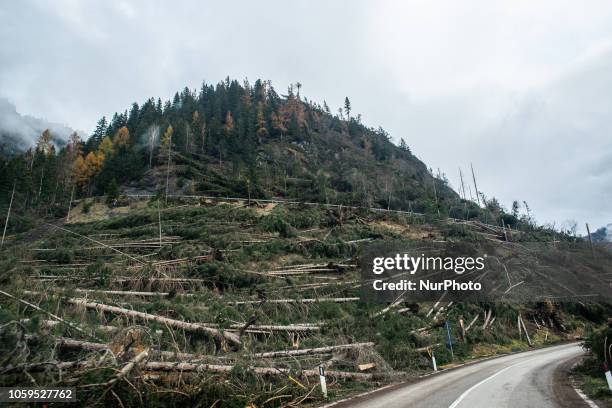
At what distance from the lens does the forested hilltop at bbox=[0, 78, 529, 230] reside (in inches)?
1766

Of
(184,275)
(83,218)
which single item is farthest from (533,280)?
(83,218)

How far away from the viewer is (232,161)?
61.0 m

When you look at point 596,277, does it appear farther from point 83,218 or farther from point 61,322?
point 83,218

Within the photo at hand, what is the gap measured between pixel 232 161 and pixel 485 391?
56944 mm

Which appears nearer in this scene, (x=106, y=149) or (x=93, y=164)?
(x=93, y=164)

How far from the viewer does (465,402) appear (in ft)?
22.9

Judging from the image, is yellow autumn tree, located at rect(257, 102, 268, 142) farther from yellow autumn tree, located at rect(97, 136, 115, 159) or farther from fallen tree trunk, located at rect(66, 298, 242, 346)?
fallen tree trunk, located at rect(66, 298, 242, 346)

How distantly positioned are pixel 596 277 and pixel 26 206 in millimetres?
59475

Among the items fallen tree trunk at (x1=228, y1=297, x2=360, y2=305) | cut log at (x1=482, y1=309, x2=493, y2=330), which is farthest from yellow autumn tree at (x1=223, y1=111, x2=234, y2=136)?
cut log at (x1=482, y1=309, x2=493, y2=330)

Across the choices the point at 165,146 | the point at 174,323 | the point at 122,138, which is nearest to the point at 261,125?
the point at 165,146

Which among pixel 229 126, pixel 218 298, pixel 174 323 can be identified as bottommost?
pixel 174 323

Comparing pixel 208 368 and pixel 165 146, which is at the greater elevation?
pixel 165 146

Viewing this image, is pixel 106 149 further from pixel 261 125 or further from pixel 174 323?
pixel 174 323

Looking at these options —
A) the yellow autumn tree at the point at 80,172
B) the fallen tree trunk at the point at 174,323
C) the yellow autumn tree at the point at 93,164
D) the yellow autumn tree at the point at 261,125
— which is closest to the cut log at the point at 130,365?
the fallen tree trunk at the point at 174,323
